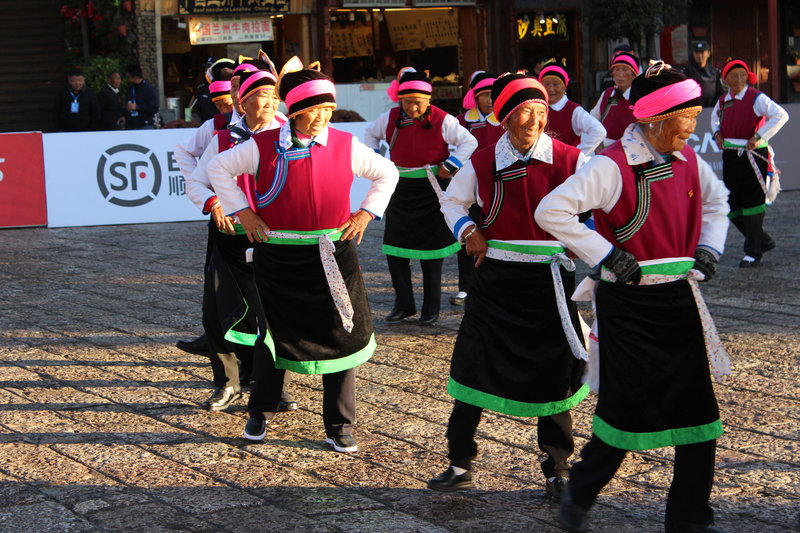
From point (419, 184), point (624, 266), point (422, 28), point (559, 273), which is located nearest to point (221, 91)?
point (419, 184)

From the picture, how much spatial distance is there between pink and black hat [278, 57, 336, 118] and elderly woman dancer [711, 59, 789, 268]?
6259 mm

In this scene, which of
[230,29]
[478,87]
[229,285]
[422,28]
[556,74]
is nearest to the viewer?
[229,285]

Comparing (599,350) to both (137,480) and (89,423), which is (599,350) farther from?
(89,423)

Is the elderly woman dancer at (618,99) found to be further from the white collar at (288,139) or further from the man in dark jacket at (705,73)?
the man in dark jacket at (705,73)

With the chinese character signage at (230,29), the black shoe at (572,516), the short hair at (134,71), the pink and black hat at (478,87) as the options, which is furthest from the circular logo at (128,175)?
the black shoe at (572,516)

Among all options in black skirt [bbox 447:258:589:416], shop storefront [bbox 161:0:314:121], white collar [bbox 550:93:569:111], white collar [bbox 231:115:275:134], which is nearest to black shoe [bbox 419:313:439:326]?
white collar [bbox 550:93:569:111]

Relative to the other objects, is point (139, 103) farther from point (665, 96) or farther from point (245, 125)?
point (665, 96)

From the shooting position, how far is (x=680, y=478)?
13.3 ft

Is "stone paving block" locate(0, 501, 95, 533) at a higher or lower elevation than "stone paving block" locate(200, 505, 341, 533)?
higher

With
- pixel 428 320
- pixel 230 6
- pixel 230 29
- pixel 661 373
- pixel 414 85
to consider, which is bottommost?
pixel 428 320

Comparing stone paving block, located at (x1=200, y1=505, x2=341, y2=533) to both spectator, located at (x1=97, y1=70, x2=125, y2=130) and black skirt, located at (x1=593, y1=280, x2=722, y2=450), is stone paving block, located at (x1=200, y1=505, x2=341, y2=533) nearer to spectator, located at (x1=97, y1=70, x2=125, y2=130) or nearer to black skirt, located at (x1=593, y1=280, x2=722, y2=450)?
black skirt, located at (x1=593, y1=280, x2=722, y2=450)

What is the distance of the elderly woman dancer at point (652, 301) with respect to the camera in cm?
402

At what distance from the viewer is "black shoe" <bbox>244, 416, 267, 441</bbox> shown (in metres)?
5.48

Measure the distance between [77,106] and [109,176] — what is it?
2268mm
